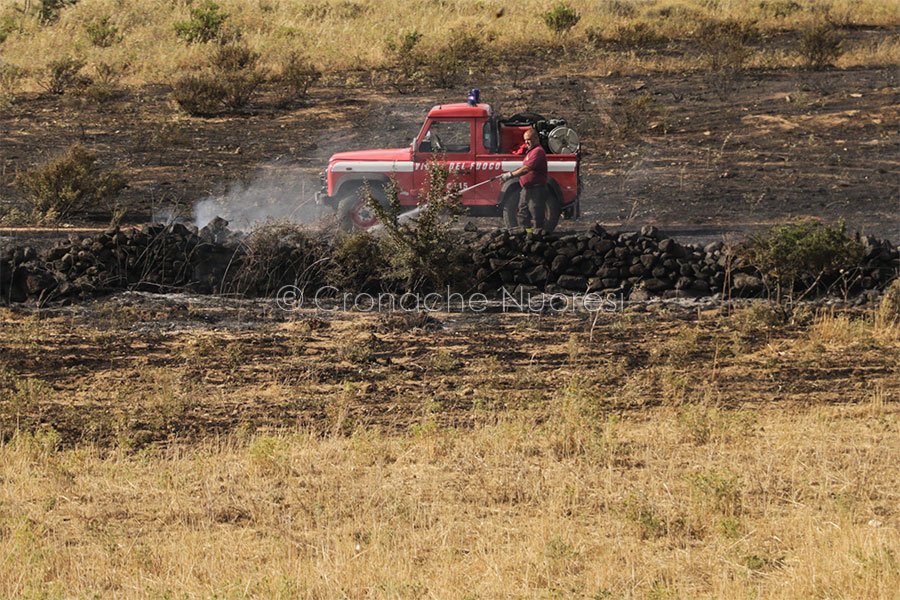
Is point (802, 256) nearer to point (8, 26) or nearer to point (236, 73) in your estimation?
point (236, 73)

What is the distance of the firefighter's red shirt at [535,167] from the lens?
15.5m

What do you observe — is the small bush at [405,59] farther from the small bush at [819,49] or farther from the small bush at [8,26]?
the small bush at [8,26]

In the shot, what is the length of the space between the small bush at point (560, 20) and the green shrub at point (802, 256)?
18.6 metres

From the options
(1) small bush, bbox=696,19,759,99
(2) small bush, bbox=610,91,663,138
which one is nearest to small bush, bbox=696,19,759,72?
(1) small bush, bbox=696,19,759,99

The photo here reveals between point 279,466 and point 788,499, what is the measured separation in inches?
131

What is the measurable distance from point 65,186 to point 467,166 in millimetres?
6106

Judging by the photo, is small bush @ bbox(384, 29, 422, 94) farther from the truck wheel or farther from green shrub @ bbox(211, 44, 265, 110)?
the truck wheel

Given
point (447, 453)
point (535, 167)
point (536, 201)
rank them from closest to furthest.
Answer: point (447, 453) < point (535, 167) < point (536, 201)

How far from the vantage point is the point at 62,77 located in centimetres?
2694

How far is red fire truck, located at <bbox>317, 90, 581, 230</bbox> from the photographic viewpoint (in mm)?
16047

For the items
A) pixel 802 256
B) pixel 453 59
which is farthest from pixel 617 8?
pixel 802 256

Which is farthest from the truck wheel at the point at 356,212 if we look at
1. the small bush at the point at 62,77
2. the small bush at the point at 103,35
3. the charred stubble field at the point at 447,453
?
the small bush at the point at 103,35

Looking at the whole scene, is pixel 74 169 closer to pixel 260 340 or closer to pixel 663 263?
pixel 260 340

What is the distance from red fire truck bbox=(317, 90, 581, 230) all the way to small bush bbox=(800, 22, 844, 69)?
1376 cm
